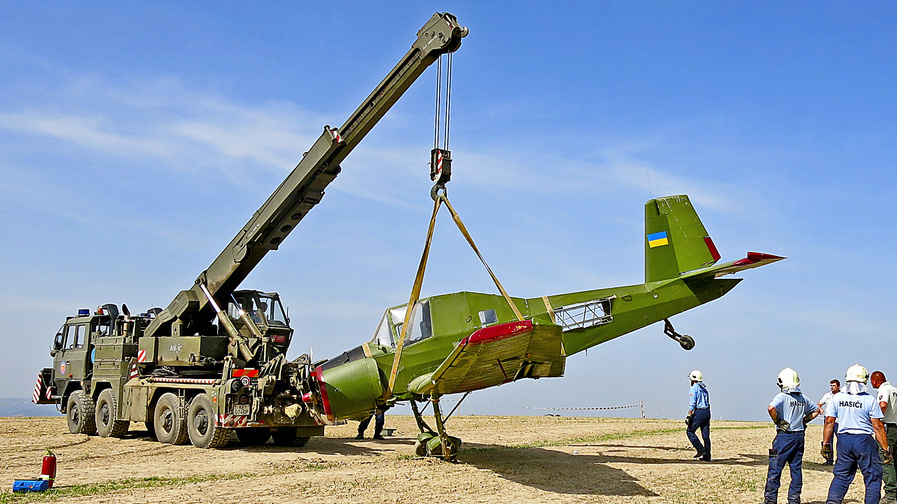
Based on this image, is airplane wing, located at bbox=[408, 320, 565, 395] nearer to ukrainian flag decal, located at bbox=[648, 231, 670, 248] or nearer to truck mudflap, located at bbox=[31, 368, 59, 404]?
ukrainian flag decal, located at bbox=[648, 231, 670, 248]

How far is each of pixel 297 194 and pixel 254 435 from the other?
19.4 feet

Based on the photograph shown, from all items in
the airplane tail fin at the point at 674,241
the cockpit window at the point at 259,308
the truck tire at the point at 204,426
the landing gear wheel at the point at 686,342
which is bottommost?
the truck tire at the point at 204,426

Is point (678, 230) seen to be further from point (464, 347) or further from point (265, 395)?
point (265, 395)

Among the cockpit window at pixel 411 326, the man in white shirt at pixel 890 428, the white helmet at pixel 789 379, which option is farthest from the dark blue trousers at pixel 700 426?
the cockpit window at pixel 411 326

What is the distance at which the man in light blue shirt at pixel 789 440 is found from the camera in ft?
27.8

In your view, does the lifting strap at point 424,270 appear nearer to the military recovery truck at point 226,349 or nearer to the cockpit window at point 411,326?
the cockpit window at point 411,326

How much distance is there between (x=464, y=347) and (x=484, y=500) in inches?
75.7

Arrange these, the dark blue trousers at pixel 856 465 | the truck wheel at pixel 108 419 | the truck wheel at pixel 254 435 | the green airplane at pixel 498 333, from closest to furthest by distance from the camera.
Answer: the dark blue trousers at pixel 856 465 → the green airplane at pixel 498 333 → the truck wheel at pixel 254 435 → the truck wheel at pixel 108 419

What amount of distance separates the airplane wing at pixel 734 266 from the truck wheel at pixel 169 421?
10724 mm

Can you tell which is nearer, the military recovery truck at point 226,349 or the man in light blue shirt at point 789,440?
the man in light blue shirt at point 789,440

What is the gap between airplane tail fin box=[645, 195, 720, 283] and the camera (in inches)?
569

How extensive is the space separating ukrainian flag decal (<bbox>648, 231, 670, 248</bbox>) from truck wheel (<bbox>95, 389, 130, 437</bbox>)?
42.2ft

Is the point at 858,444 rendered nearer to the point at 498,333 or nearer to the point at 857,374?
the point at 857,374

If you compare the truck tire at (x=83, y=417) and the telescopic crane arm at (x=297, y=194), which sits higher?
the telescopic crane arm at (x=297, y=194)
